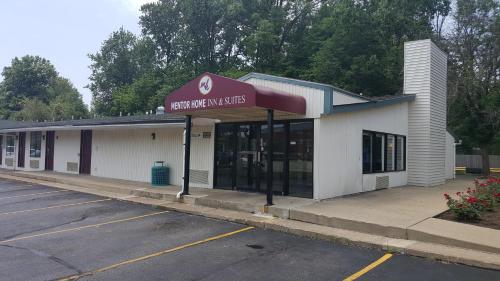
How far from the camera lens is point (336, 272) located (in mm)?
5918

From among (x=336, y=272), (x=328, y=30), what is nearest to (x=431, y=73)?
(x=336, y=272)

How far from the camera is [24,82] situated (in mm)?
Result: 64625

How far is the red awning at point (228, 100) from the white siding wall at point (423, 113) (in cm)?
771

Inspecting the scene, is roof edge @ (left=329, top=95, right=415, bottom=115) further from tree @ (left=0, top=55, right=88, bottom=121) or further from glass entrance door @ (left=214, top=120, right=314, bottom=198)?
tree @ (left=0, top=55, right=88, bottom=121)

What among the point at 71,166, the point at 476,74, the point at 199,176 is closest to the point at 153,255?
the point at 199,176

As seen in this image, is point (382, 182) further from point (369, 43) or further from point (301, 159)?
point (369, 43)

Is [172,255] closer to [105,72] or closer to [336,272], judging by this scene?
[336,272]

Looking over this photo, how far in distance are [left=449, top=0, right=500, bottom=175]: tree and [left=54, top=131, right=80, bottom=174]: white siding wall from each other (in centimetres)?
2316

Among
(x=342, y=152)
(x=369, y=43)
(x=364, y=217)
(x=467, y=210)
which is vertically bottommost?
(x=364, y=217)

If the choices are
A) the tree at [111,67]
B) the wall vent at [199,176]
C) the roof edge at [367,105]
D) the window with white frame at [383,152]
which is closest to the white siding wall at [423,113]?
the window with white frame at [383,152]

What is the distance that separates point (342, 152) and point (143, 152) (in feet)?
28.8

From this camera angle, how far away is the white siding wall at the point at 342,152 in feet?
36.6

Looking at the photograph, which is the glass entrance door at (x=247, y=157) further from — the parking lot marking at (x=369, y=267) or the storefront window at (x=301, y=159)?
the parking lot marking at (x=369, y=267)

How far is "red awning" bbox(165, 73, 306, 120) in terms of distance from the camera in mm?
9656
